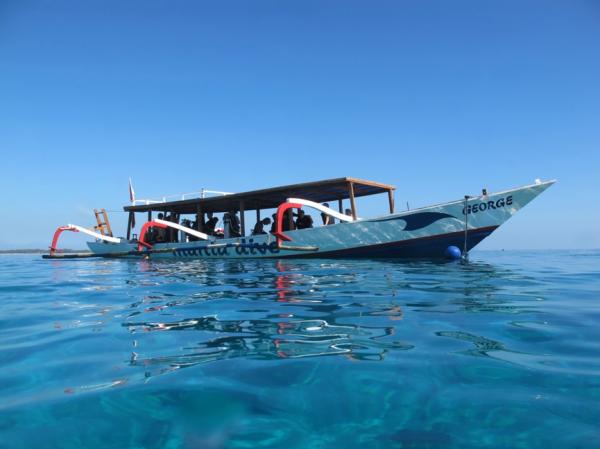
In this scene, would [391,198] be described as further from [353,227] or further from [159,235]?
[159,235]

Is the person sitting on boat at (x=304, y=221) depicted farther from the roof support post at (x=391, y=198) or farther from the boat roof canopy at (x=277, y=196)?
the roof support post at (x=391, y=198)

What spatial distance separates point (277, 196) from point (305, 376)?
521 inches

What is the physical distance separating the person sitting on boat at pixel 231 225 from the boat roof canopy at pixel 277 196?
637 mm

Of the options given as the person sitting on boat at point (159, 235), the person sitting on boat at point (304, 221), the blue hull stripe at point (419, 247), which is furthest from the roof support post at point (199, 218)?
the blue hull stripe at point (419, 247)

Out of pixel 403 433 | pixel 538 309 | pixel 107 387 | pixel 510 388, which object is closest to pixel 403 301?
pixel 538 309

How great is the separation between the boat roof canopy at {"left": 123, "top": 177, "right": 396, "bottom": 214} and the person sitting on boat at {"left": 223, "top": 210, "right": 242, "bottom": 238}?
64 cm

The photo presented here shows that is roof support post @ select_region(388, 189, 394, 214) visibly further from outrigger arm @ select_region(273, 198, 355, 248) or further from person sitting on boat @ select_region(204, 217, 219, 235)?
person sitting on boat @ select_region(204, 217, 219, 235)

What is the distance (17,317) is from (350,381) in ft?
12.6

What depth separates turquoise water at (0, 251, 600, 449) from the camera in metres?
1.64

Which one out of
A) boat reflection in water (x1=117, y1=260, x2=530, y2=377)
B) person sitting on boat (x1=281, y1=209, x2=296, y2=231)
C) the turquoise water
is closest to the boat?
person sitting on boat (x1=281, y1=209, x2=296, y2=231)

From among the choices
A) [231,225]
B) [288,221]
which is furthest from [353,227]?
[231,225]

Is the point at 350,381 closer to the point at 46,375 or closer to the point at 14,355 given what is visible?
the point at 46,375

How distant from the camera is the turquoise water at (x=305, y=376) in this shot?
164 centimetres

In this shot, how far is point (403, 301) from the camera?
4.60 m
